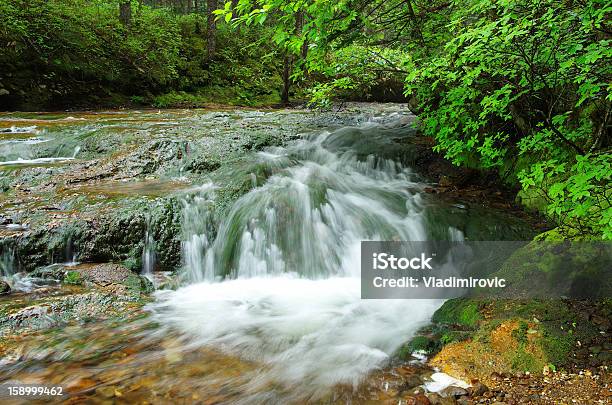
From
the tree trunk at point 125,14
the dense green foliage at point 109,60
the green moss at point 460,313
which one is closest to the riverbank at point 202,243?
the green moss at point 460,313

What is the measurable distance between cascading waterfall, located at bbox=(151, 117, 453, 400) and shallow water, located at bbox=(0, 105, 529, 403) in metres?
0.02

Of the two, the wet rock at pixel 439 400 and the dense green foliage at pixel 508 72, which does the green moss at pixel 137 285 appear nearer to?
the dense green foliage at pixel 508 72

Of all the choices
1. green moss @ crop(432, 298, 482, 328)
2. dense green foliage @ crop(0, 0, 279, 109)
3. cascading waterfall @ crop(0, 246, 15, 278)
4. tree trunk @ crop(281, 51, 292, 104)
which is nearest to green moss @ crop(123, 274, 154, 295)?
cascading waterfall @ crop(0, 246, 15, 278)

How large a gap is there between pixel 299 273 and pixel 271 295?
60 cm

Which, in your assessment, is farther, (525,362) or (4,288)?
(4,288)

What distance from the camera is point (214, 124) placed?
1008cm

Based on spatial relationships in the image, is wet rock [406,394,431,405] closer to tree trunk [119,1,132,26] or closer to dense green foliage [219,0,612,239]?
dense green foliage [219,0,612,239]

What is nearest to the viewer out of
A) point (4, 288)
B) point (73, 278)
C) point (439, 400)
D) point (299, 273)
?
point (439, 400)

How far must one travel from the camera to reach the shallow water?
10.6 ft

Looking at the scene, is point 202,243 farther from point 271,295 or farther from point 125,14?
point 125,14

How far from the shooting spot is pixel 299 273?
543 centimetres

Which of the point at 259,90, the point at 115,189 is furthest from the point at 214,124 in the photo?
the point at 259,90

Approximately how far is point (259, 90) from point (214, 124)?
8253 millimetres

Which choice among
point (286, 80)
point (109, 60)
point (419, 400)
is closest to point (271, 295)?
point (419, 400)
